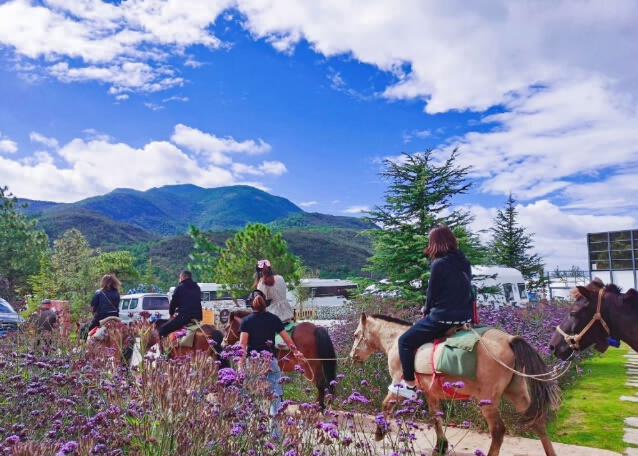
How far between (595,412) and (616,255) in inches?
1356

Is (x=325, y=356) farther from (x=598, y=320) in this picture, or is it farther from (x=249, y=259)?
(x=249, y=259)

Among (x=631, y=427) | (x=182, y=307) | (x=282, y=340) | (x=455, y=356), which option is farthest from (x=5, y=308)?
(x=631, y=427)

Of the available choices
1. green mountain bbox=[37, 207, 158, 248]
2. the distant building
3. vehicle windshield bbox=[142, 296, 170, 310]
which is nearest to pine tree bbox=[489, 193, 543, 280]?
the distant building

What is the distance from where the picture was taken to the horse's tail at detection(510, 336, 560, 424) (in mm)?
4832

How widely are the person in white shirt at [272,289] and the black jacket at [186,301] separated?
118 cm

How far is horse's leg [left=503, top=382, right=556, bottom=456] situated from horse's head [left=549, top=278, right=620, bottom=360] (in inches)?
26.6

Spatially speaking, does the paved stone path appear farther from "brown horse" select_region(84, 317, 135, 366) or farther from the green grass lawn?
"brown horse" select_region(84, 317, 135, 366)

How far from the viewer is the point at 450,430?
21.0ft

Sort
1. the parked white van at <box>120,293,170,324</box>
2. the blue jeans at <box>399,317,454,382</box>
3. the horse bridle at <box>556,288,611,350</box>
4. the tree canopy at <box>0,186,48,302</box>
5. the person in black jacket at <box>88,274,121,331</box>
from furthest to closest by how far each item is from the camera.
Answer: the tree canopy at <box>0,186,48,302</box>
the parked white van at <box>120,293,170,324</box>
the person in black jacket at <box>88,274,121,331</box>
the blue jeans at <box>399,317,454,382</box>
the horse bridle at <box>556,288,611,350</box>

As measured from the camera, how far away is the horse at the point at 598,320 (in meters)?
4.92

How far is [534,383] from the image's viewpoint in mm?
4938

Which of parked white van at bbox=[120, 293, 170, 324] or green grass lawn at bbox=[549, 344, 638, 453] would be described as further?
parked white van at bbox=[120, 293, 170, 324]

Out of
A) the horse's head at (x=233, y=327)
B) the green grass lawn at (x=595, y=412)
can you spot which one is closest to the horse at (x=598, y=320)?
the green grass lawn at (x=595, y=412)

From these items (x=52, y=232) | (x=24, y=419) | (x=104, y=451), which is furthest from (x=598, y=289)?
(x=52, y=232)
